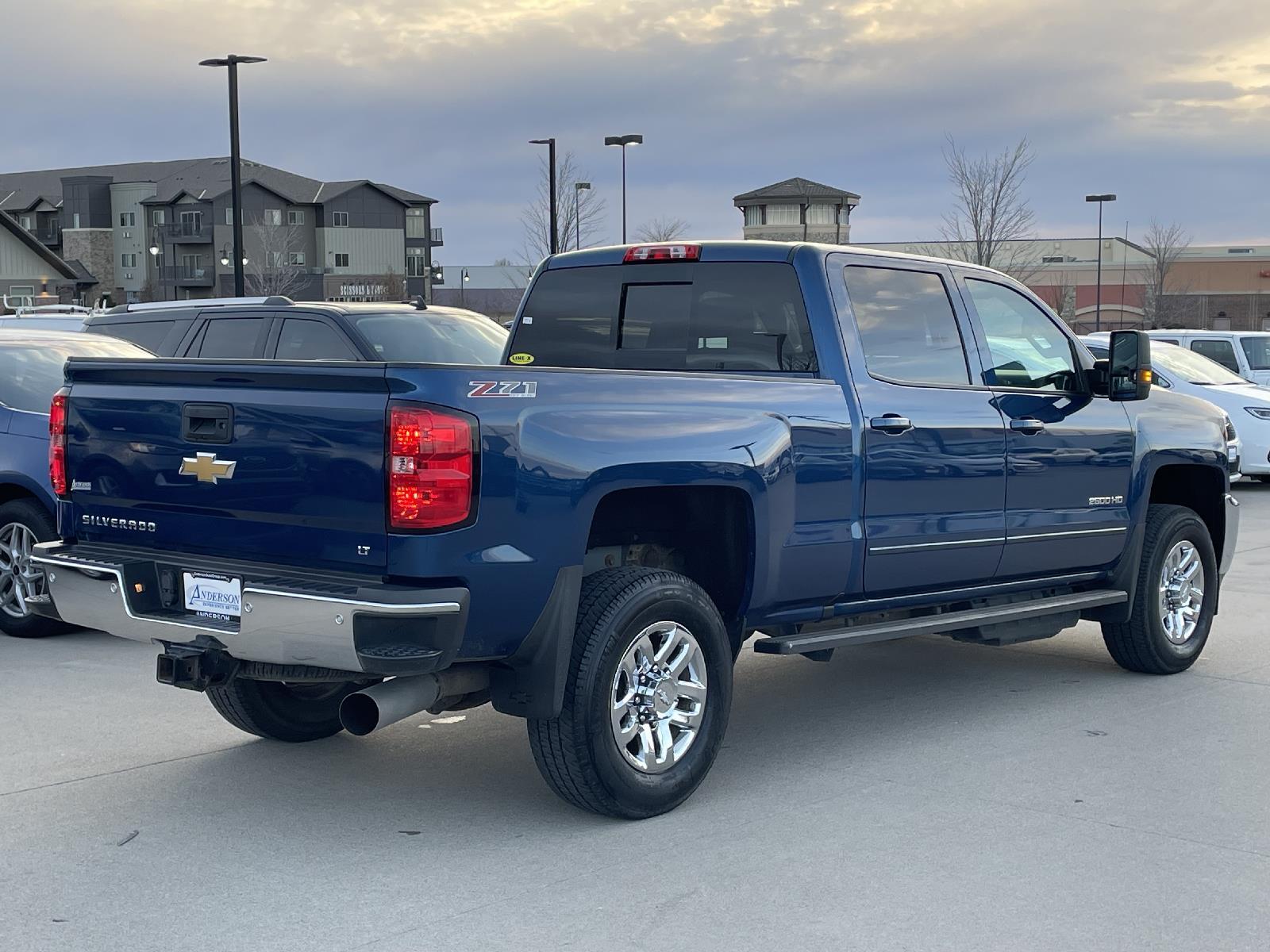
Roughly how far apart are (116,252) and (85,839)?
99.2m

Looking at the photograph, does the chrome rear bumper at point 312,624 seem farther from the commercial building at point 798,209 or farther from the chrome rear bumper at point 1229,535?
the commercial building at point 798,209

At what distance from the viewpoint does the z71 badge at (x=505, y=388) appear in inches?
191

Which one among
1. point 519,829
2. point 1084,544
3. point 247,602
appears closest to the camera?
point 247,602

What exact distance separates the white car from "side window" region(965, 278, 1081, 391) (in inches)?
426

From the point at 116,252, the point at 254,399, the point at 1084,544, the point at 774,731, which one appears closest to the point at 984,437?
the point at 1084,544

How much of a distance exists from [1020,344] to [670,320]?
184cm

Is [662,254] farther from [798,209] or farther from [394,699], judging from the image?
[798,209]

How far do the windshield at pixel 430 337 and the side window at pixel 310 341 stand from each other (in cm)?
20

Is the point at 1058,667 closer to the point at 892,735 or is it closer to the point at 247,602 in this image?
the point at 892,735

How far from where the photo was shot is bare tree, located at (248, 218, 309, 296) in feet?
246

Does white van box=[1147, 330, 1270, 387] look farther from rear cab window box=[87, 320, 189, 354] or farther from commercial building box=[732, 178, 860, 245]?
commercial building box=[732, 178, 860, 245]

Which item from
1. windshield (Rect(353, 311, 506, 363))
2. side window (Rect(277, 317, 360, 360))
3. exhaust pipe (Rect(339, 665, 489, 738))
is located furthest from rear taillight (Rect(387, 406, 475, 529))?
side window (Rect(277, 317, 360, 360))

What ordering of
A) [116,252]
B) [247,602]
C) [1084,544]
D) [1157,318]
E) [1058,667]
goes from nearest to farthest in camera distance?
[247,602], [1084,544], [1058,667], [1157,318], [116,252]

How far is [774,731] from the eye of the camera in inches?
266
